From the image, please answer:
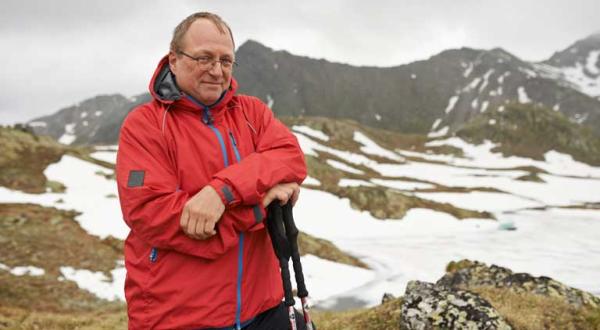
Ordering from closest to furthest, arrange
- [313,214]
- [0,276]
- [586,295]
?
[586,295]
[0,276]
[313,214]

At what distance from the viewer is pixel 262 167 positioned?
3432 mm

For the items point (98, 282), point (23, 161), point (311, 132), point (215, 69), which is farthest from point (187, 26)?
point (311, 132)

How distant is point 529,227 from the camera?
159 ft

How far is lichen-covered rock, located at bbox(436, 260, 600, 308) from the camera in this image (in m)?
9.39

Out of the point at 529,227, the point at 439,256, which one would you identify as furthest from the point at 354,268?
the point at 529,227

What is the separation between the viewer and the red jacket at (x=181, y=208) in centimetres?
315

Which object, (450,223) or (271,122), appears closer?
(271,122)

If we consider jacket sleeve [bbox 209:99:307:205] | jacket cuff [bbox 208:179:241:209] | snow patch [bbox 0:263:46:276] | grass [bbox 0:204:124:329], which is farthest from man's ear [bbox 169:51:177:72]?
snow patch [bbox 0:263:46:276]

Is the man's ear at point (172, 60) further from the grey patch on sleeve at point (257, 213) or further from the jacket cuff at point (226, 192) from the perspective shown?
the grey patch on sleeve at point (257, 213)

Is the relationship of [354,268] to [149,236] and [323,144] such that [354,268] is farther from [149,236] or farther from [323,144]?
[323,144]

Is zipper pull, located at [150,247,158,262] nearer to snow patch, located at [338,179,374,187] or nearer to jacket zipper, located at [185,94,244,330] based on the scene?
jacket zipper, located at [185,94,244,330]

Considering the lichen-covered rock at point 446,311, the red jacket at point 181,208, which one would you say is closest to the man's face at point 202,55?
the red jacket at point 181,208

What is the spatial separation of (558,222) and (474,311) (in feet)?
179

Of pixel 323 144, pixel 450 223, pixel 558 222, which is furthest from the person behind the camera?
pixel 323 144
